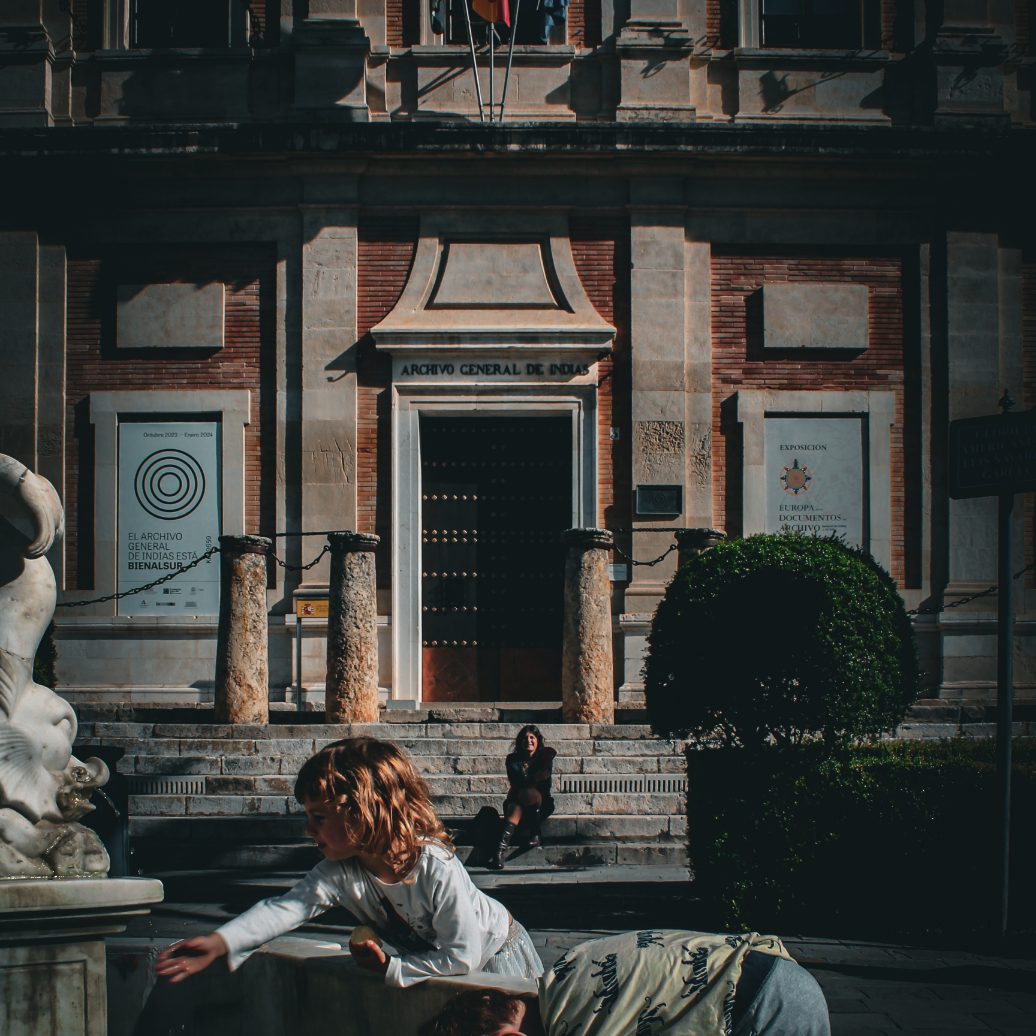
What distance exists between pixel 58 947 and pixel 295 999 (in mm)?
746

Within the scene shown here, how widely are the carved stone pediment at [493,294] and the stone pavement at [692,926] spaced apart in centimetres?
867

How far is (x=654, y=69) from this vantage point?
18.7m

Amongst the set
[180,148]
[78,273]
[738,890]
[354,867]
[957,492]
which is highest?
[180,148]

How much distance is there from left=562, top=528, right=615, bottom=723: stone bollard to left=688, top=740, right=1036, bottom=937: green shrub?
5.79 m

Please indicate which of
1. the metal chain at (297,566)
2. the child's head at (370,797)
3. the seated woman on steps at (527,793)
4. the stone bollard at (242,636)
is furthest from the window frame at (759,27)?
the child's head at (370,797)

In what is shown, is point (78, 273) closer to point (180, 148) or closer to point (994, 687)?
point (180, 148)

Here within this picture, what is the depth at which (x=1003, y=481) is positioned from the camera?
8.52 m

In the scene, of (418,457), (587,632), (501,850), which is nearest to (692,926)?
(501,850)

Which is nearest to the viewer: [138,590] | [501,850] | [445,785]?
[501,850]

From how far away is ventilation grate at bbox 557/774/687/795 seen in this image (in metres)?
12.8

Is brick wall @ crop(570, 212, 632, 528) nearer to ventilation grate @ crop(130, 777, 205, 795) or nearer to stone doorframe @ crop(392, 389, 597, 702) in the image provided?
stone doorframe @ crop(392, 389, 597, 702)

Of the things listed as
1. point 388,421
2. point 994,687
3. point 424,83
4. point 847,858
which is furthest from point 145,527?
point 847,858

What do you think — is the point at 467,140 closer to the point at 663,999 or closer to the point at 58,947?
the point at 58,947

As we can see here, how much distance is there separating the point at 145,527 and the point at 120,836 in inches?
388
